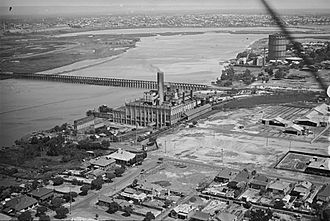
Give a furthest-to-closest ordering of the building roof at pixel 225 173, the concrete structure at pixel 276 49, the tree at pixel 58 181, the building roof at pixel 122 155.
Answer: the concrete structure at pixel 276 49
the building roof at pixel 122 155
the building roof at pixel 225 173
the tree at pixel 58 181

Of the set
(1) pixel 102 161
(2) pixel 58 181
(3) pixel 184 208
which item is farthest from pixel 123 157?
(3) pixel 184 208

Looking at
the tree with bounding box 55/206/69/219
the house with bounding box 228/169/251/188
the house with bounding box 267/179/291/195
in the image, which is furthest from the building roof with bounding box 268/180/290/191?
the tree with bounding box 55/206/69/219

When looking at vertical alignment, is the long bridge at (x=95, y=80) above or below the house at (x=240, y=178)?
below

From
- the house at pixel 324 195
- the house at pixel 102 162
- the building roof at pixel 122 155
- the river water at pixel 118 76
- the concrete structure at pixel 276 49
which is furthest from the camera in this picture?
the concrete structure at pixel 276 49

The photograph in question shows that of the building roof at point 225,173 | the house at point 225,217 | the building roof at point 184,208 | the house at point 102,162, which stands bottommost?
the house at point 102,162

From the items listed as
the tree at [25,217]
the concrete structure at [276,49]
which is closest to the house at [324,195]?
the tree at [25,217]

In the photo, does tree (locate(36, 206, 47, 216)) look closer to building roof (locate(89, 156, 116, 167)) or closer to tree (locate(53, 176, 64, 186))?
tree (locate(53, 176, 64, 186))

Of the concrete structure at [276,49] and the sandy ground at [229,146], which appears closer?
the sandy ground at [229,146]

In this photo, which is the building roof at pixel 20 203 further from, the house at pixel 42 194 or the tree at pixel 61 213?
the tree at pixel 61 213
